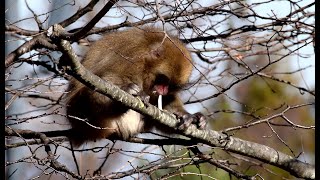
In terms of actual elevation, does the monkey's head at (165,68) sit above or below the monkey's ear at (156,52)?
below

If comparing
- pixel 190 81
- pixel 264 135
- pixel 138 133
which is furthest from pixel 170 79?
pixel 264 135

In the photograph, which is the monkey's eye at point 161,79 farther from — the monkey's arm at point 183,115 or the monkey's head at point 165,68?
the monkey's arm at point 183,115

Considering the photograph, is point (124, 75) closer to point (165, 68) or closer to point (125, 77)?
point (125, 77)

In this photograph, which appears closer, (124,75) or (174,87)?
(124,75)

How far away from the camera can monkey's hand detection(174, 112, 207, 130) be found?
17.1 ft

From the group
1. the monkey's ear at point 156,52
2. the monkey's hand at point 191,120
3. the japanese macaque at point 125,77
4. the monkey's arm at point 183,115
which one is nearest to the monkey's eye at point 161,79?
the japanese macaque at point 125,77

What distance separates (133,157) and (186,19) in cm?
161

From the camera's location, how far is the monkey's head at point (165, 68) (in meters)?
6.29

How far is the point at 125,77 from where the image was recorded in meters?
6.05

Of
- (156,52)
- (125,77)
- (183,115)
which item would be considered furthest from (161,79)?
(183,115)

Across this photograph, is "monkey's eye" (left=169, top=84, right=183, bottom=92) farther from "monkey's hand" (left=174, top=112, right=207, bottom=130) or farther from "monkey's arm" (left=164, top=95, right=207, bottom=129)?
"monkey's hand" (left=174, top=112, right=207, bottom=130)

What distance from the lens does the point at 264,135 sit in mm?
5816

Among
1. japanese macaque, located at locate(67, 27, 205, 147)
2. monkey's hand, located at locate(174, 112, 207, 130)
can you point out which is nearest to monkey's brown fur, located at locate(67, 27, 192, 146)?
japanese macaque, located at locate(67, 27, 205, 147)

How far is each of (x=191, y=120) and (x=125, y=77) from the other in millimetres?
933
